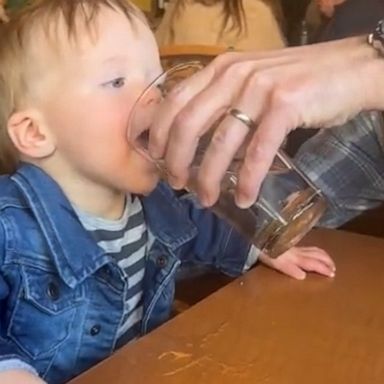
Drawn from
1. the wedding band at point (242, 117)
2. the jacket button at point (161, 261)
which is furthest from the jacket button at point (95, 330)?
the wedding band at point (242, 117)

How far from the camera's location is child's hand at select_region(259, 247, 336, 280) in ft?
3.44

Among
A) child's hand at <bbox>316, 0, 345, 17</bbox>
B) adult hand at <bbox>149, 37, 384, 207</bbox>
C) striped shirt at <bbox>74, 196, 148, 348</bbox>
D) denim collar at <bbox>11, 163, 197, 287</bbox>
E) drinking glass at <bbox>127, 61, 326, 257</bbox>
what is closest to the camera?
adult hand at <bbox>149, 37, 384, 207</bbox>

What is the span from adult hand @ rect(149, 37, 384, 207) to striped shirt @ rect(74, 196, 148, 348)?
275 millimetres

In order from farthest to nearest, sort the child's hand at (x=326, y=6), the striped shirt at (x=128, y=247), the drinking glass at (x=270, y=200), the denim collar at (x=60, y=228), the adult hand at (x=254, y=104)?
the child's hand at (x=326, y=6), the striped shirt at (x=128, y=247), the denim collar at (x=60, y=228), the drinking glass at (x=270, y=200), the adult hand at (x=254, y=104)

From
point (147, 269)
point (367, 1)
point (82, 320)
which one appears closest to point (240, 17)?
point (367, 1)

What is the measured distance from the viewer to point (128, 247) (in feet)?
3.75

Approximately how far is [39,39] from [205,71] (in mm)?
312

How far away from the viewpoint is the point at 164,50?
5.51ft

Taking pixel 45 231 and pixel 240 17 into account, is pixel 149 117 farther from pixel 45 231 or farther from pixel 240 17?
pixel 240 17

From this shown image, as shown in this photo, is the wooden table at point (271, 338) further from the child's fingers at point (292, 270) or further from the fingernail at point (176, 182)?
the fingernail at point (176, 182)

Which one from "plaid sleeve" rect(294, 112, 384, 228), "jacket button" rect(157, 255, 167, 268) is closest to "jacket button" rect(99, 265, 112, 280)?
"jacket button" rect(157, 255, 167, 268)

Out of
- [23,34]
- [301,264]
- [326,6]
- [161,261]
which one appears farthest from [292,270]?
[326,6]

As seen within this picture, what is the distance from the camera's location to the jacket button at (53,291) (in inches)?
38.8

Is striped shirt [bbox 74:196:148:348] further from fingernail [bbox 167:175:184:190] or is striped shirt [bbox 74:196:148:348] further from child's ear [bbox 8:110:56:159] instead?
fingernail [bbox 167:175:184:190]
